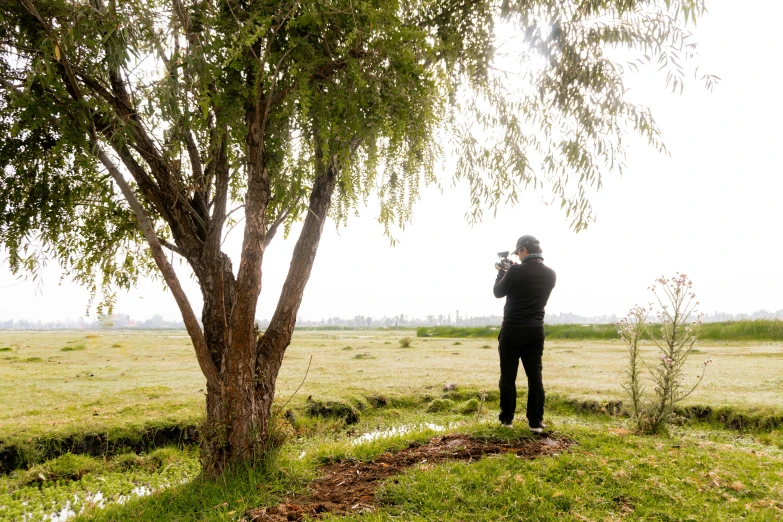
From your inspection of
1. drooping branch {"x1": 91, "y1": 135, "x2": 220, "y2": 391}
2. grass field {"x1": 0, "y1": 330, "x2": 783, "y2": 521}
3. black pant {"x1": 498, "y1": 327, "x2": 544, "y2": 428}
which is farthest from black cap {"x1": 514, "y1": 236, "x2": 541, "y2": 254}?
drooping branch {"x1": 91, "y1": 135, "x2": 220, "y2": 391}

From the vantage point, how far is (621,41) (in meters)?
4.66

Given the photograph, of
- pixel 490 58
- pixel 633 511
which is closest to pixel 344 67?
pixel 490 58

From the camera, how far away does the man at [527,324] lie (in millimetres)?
5008

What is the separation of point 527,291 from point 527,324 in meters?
0.38

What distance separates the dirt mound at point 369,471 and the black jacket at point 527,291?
52.9 inches

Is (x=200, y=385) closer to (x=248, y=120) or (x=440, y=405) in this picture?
(x=440, y=405)

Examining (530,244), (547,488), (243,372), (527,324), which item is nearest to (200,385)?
(243,372)

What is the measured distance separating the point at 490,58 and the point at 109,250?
505 centimetres

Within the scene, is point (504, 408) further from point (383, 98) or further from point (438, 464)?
point (383, 98)

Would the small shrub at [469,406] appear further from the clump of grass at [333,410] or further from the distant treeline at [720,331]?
the distant treeline at [720,331]

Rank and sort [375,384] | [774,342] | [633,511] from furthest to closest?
1. [774,342]
2. [375,384]
3. [633,511]

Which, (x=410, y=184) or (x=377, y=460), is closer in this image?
(x=377, y=460)

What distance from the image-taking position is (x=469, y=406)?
8.12 meters

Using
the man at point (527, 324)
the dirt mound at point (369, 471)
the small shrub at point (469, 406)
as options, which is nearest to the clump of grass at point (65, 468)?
the dirt mound at point (369, 471)
